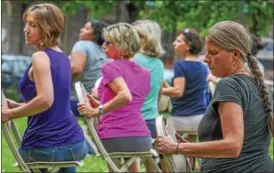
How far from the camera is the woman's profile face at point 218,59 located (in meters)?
3.65

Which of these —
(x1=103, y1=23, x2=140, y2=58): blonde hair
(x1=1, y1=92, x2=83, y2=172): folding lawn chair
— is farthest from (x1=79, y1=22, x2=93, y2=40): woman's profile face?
(x1=1, y1=92, x2=83, y2=172): folding lawn chair

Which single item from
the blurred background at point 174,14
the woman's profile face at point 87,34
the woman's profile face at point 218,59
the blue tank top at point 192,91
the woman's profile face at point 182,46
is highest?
the woman's profile face at point 218,59

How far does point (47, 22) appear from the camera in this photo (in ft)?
16.1

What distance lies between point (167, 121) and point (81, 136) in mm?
1312

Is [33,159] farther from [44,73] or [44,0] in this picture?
[44,0]

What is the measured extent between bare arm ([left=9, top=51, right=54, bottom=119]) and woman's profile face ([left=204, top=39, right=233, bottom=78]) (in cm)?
138

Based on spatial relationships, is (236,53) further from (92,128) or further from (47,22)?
(92,128)

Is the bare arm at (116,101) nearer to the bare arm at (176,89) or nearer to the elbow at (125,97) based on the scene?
the elbow at (125,97)

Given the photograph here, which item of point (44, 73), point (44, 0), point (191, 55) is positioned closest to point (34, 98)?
point (44, 73)

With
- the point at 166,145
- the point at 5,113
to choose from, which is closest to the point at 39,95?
the point at 5,113

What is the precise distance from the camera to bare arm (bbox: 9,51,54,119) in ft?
15.5

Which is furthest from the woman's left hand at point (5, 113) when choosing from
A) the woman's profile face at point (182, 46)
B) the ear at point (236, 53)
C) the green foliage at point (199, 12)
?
the green foliage at point (199, 12)

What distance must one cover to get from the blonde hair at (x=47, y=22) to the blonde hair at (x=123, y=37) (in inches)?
49.2

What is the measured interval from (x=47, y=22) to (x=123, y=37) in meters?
1.37
